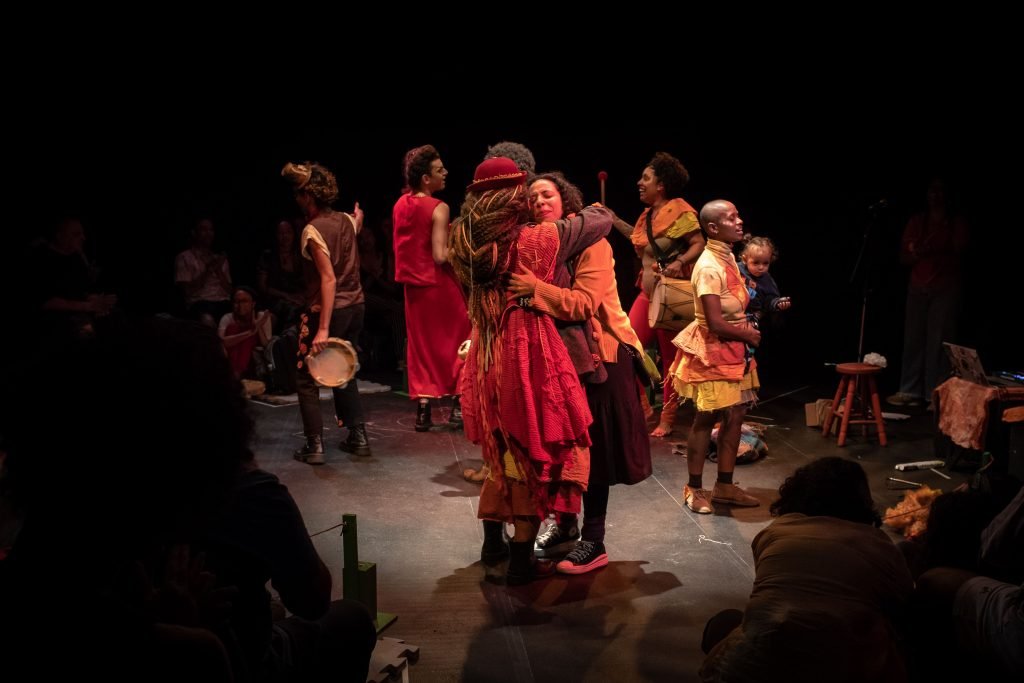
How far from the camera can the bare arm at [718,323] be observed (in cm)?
415

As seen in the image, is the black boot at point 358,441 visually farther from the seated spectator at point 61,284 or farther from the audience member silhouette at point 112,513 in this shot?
the audience member silhouette at point 112,513

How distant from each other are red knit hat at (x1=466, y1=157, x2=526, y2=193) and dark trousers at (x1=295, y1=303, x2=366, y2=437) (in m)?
2.26

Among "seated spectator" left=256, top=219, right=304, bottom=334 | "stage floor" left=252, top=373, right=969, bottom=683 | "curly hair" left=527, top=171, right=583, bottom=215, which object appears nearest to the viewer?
"stage floor" left=252, top=373, right=969, bottom=683

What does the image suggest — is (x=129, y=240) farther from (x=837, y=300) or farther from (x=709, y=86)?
(x=837, y=300)

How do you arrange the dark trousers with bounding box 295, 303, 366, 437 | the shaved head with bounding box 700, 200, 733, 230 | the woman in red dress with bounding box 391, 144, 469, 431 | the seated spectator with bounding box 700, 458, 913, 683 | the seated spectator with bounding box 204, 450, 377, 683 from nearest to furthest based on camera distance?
the seated spectator with bounding box 204, 450, 377, 683, the seated spectator with bounding box 700, 458, 913, 683, the shaved head with bounding box 700, 200, 733, 230, the dark trousers with bounding box 295, 303, 366, 437, the woman in red dress with bounding box 391, 144, 469, 431

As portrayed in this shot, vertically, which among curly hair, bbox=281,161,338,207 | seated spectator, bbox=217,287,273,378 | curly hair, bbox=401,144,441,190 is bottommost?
seated spectator, bbox=217,287,273,378

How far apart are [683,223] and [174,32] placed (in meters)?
5.02

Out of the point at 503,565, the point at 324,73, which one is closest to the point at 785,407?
the point at 503,565

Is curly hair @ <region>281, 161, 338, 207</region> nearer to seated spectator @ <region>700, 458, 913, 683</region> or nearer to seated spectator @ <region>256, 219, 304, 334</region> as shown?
seated spectator @ <region>256, 219, 304, 334</region>

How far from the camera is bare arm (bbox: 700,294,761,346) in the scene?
13.6ft

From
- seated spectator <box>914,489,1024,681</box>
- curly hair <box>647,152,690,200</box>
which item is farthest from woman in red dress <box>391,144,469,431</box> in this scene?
seated spectator <box>914,489,1024,681</box>

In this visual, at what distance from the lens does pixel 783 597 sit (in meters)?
2.12

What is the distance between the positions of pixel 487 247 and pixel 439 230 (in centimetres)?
216

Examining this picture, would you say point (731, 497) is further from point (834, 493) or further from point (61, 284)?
point (61, 284)
